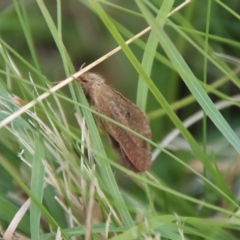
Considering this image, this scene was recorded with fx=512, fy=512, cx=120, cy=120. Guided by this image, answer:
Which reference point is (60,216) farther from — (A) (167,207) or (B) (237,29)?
(B) (237,29)

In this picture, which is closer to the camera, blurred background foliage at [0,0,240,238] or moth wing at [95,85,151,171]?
moth wing at [95,85,151,171]

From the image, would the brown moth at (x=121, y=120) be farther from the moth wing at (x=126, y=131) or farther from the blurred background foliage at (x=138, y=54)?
the blurred background foliage at (x=138, y=54)

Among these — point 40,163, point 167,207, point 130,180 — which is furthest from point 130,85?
point 40,163

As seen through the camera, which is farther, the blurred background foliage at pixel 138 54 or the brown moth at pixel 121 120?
the blurred background foliage at pixel 138 54

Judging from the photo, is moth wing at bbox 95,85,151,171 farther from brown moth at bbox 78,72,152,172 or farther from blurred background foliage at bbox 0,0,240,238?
blurred background foliage at bbox 0,0,240,238

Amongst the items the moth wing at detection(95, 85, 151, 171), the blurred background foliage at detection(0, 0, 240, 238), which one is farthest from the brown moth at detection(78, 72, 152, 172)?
the blurred background foliage at detection(0, 0, 240, 238)

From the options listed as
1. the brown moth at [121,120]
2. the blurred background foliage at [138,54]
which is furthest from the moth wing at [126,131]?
the blurred background foliage at [138,54]

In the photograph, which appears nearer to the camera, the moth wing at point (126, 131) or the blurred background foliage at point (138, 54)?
the moth wing at point (126, 131)
